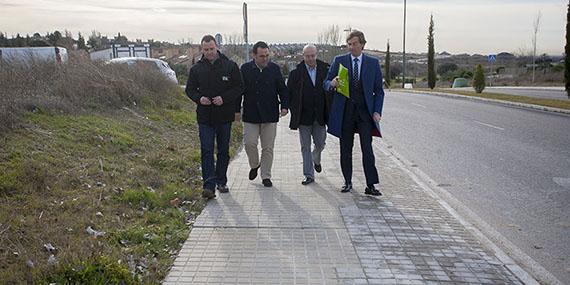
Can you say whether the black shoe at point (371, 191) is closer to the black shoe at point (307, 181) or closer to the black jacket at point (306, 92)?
the black shoe at point (307, 181)

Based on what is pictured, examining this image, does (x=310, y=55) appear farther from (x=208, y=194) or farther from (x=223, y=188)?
(x=208, y=194)

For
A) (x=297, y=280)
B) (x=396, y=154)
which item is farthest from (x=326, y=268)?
(x=396, y=154)

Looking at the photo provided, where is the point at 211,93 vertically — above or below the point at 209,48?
below

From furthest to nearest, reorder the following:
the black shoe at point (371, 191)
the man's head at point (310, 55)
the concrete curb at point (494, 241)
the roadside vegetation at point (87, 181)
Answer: the man's head at point (310, 55)
the black shoe at point (371, 191)
the concrete curb at point (494, 241)
the roadside vegetation at point (87, 181)

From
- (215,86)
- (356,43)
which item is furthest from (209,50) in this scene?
(356,43)

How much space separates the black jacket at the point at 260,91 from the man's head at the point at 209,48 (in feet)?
2.01

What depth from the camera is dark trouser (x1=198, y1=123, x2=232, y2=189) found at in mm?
6883

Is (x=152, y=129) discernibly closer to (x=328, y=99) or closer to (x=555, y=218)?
(x=328, y=99)

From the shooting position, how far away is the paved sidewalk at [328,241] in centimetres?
448

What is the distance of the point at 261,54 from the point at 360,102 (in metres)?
1.44

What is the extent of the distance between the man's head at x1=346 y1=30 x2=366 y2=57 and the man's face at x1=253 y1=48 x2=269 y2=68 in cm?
111

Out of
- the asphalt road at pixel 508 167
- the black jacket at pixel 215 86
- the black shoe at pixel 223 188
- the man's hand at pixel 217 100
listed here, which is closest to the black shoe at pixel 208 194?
the black shoe at pixel 223 188

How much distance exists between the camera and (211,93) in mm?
6848

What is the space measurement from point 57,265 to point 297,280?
1842 mm
